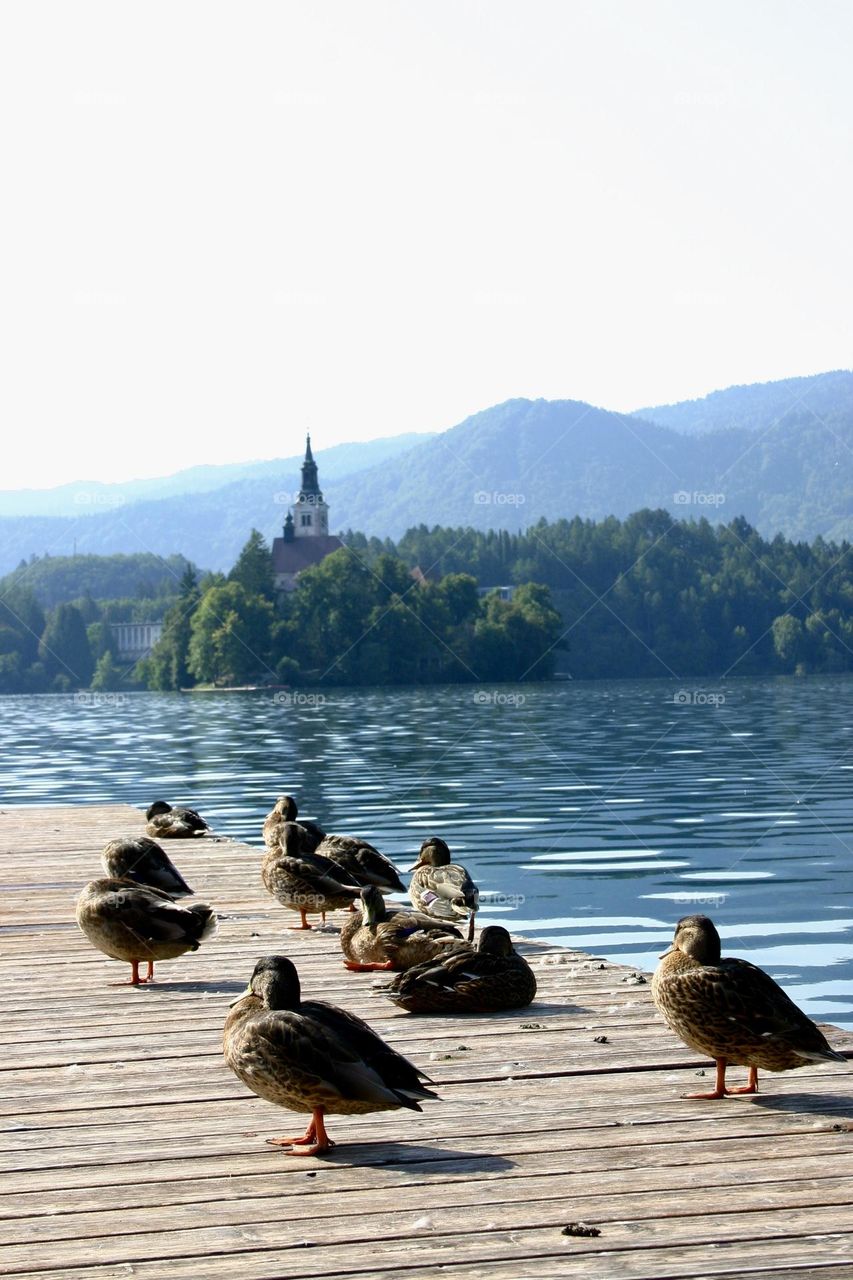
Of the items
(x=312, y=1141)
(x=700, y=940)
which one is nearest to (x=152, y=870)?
(x=700, y=940)

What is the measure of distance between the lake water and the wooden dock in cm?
777

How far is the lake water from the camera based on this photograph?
21.0 metres

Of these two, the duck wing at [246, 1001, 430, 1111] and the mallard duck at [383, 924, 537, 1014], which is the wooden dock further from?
the duck wing at [246, 1001, 430, 1111]

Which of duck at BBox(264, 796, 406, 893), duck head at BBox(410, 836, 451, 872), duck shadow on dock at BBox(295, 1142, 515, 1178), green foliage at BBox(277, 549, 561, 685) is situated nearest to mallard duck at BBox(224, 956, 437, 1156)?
duck shadow on dock at BBox(295, 1142, 515, 1178)

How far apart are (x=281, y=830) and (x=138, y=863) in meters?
1.71

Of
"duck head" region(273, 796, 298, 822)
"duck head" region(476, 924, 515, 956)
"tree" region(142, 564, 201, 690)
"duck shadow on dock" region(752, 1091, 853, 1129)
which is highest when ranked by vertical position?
"duck head" region(476, 924, 515, 956)

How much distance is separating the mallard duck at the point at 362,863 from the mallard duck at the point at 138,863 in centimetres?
162

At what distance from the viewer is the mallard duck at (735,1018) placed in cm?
758

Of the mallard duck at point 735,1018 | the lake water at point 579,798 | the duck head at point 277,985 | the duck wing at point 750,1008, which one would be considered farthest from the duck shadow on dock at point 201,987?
the lake water at point 579,798

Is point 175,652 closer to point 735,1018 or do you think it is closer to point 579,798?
point 579,798

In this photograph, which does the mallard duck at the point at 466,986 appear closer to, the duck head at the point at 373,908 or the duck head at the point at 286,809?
the duck head at the point at 373,908

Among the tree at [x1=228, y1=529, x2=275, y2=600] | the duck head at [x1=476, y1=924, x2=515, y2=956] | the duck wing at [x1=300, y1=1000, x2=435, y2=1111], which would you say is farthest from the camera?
the tree at [x1=228, y1=529, x2=275, y2=600]

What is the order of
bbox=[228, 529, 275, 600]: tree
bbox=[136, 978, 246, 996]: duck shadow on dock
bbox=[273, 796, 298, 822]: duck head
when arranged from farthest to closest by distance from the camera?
bbox=[228, 529, 275, 600]: tree
bbox=[273, 796, 298, 822]: duck head
bbox=[136, 978, 246, 996]: duck shadow on dock

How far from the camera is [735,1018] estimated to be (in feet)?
24.9
